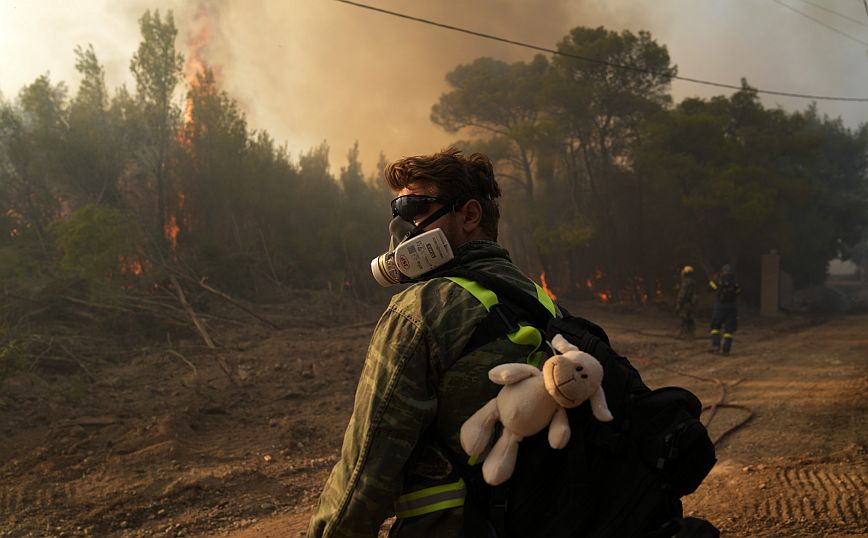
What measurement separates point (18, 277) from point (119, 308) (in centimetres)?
159

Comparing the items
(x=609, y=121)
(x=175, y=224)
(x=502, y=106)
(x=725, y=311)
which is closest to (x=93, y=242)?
(x=175, y=224)

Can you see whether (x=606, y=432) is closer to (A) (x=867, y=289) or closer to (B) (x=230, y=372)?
(B) (x=230, y=372)

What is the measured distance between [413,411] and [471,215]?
2.13 feet

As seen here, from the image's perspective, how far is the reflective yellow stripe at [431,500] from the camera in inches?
58.7

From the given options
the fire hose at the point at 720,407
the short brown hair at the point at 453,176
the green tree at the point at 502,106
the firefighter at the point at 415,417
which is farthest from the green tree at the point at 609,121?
the firefighter at the point at 415,417

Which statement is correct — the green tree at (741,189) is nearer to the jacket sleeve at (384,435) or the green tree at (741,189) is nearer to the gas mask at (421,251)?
the gas mask at (421,251)

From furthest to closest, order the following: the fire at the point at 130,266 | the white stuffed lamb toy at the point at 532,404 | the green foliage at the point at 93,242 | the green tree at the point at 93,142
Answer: the green tree at the point at 93,142 < the fire at the point at 130,266 < the green foliage at the point at 93,242 < the white stuffed lamb toy at the point at 532,404

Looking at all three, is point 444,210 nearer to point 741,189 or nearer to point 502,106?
point 741,189

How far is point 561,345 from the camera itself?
1.44 m

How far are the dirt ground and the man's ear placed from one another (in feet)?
10.6

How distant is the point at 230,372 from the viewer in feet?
28.9

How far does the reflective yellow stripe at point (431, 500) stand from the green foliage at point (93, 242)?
10349 mm

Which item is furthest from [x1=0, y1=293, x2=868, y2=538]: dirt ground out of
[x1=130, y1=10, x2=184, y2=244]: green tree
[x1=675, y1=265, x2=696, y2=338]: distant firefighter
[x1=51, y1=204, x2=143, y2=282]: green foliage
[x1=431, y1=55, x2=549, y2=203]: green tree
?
[x1=431, y1=55, x2=549, y2=203]: green tree

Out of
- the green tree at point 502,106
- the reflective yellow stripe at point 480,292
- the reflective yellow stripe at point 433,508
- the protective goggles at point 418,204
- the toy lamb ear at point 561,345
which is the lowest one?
the reflective yellow stripe at point 433,508
